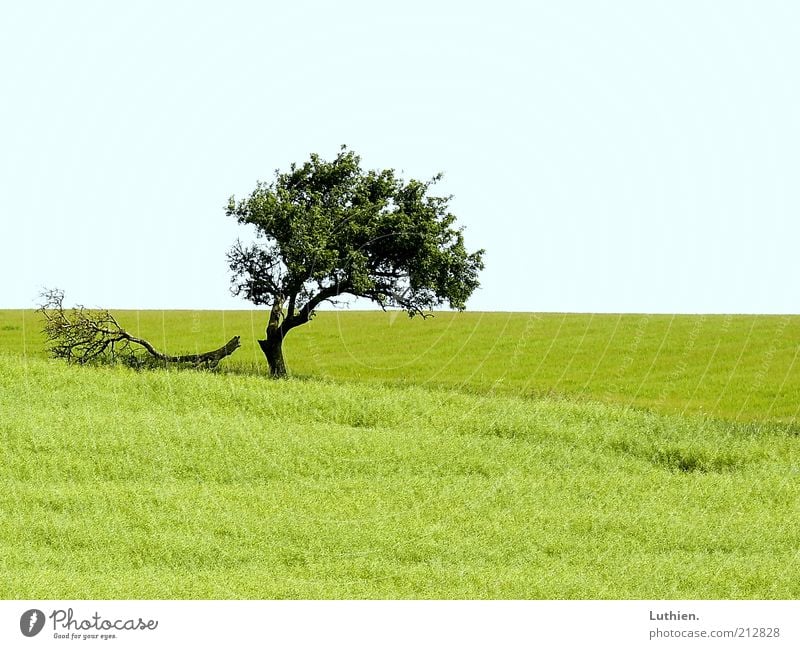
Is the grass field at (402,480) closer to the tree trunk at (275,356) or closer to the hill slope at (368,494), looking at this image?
the hill slope at (368,494)

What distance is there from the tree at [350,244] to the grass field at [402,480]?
10.7 feet

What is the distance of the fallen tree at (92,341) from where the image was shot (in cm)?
3353

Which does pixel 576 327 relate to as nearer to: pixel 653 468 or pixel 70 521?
pixel 653 468

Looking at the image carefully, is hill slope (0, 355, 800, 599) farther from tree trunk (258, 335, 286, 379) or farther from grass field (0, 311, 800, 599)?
tree trunk (258, 335, 286, 379)

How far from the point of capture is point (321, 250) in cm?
3097

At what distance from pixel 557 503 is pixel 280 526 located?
649 cm

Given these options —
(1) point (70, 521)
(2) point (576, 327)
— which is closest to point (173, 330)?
(2) point (576, 327)

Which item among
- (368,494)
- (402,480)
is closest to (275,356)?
(402,480)

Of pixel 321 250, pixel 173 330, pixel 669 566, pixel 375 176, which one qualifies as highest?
pixel 375 176

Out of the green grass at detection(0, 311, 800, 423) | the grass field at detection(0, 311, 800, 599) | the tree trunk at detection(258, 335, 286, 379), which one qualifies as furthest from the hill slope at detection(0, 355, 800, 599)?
the green grass at detection(0, 311, 800, 423)

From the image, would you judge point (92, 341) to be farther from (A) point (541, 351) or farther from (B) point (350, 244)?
(A) point (541, 351)

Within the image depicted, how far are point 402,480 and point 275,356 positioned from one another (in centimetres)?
1389

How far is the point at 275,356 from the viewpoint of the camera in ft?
112

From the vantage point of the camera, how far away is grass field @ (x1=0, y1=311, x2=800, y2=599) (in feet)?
49.0
